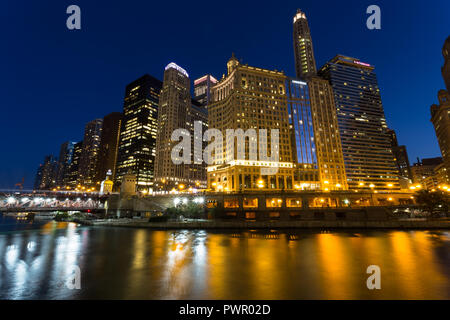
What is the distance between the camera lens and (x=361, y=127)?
162625 mm

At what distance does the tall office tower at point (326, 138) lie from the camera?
129m

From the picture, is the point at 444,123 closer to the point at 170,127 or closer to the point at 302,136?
the point at 302,136

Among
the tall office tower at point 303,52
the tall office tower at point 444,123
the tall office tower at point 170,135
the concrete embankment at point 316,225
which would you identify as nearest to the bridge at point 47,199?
the concrete embankment at point 316,225

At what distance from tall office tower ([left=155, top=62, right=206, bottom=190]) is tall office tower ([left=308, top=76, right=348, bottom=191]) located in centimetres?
9783

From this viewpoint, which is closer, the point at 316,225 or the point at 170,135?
the point at 316,225

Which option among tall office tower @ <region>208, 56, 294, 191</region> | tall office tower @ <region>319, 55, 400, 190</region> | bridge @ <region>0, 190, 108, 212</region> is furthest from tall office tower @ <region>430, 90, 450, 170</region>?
bridge @ <region>0, 190, 108, 212</region>

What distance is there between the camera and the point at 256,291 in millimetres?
13695

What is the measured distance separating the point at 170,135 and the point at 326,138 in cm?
12491

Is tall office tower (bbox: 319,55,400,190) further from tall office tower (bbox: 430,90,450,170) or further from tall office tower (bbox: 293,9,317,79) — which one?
tall office tower (bbox: 430,90,450,170)

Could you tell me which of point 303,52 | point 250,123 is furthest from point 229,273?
point 303,52

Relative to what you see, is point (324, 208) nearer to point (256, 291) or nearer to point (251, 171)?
point (251, 171)

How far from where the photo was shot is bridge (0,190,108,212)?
238 feet

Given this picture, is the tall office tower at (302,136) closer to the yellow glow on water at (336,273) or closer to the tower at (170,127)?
the tower at (170,127)

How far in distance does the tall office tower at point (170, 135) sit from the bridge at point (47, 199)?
203 ft
